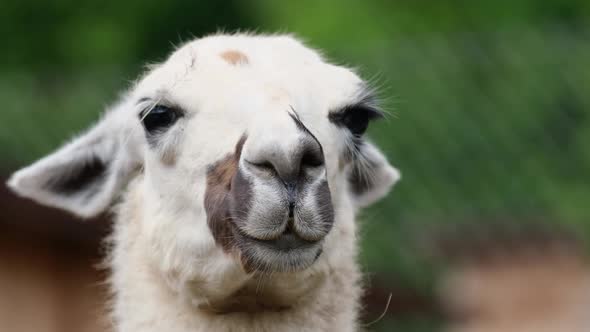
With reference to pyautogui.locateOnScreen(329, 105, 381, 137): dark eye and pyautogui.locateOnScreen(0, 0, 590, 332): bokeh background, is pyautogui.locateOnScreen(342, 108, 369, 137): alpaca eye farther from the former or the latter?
pyautogui.locateOnScreen(0, 0, 590, 332): bokeh background

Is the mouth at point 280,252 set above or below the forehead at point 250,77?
below

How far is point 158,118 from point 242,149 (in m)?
0.89

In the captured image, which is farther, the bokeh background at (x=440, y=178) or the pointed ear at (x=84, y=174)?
the bokeh background at (x=440, y=178)

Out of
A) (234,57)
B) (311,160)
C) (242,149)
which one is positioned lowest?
(311,160)

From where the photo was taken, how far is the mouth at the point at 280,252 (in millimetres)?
5516

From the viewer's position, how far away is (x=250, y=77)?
602 centimetres

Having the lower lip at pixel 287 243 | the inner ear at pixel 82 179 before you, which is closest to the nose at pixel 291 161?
the lower lip at pixel 287 243

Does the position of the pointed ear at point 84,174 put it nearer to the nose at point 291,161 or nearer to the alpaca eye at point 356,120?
the alpaca eye at point 356,120

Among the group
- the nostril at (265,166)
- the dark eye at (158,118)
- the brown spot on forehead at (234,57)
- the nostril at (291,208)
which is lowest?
the nostril at (291,208)

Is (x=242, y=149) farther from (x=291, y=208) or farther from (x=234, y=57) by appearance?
(x=234, y=57)

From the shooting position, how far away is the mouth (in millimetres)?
5516

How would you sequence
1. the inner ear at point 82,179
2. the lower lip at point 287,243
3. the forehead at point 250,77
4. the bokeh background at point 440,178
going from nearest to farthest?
the lower lip at point 287,243, the forehead at point 250,77, the inner ear at point 82,179, the bokeh background at point 440,178

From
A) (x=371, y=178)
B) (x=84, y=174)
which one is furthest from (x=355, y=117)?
(x=84, y=174)

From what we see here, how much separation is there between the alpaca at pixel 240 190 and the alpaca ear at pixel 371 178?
23cm
